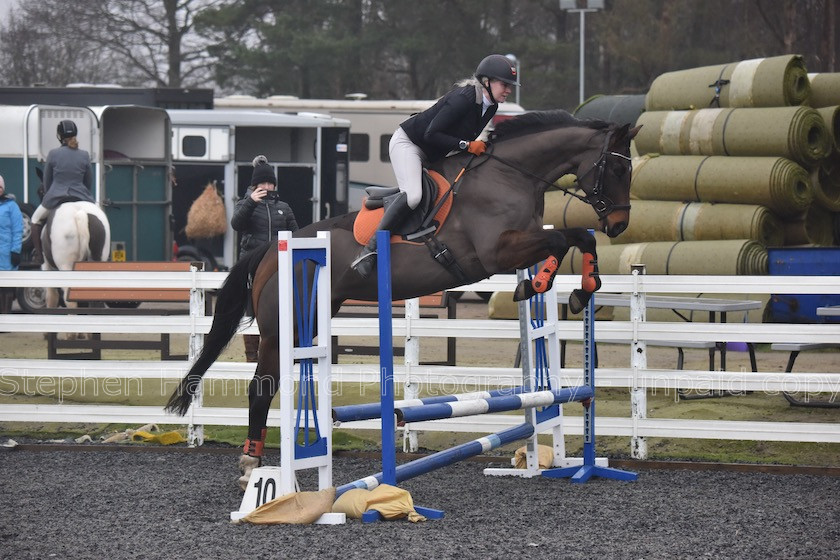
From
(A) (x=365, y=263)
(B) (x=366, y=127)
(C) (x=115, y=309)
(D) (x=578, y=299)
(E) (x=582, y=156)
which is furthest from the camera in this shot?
(B) (x=366, y=127)

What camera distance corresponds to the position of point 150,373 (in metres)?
7.61

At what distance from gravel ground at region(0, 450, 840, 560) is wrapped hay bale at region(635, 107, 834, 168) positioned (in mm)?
6344

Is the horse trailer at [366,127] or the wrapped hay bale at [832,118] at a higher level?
the horse trailer at [366,127]

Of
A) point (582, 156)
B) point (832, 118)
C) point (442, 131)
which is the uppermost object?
point (832, 118)

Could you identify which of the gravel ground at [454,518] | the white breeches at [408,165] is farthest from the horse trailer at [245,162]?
the white breeches at [408,165]

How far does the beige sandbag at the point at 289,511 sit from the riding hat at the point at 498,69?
86.7 inches

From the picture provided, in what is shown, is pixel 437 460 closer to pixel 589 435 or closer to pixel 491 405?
pixel 491 405

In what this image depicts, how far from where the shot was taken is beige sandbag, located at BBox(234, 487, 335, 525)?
204 inches

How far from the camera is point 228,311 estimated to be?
652 cm

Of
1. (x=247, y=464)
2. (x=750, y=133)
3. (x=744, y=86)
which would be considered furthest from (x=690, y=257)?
(x=247, y=464)

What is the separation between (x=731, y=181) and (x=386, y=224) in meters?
7.23

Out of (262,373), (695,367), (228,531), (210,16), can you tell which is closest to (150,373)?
(262,373)

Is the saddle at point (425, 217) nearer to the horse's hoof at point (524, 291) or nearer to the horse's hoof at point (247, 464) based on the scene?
the horse's hoof at point (524, 291)

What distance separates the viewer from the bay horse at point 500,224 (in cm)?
577
